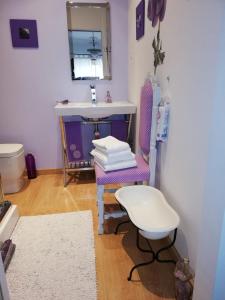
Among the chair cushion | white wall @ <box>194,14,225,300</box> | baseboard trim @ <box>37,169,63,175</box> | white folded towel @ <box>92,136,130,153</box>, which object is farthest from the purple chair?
baseboard trim @ <box>37,169,63,175</box>

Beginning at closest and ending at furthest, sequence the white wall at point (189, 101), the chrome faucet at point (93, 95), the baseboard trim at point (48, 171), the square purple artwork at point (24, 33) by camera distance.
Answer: the white wall at point (189, 101) < the square purple artwork at point (24, 33) < the chrome faucet at point (93, 95) < the baseboard trim at point (48, 171)

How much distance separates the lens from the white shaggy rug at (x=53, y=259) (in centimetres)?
130

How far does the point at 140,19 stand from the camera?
2033 millimetres

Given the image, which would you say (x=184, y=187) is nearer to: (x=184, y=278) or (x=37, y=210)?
(x=184, y=278)

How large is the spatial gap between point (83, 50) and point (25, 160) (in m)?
1.56

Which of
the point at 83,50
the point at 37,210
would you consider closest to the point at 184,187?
the point at 37,210

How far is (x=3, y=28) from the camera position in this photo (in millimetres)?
2488

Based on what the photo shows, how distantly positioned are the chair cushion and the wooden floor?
0.48 metres

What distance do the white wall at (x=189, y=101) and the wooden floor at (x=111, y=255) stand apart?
0.24 m

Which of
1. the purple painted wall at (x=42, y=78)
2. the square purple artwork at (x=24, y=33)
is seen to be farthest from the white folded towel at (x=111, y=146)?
the square purple artwork at (x=24, y=33)

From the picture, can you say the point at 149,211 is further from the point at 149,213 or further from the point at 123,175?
the point at 123,175

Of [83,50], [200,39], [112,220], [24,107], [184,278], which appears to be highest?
[83,50]

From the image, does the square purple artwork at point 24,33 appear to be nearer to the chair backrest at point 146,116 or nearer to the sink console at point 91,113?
the sink console at point 91,113

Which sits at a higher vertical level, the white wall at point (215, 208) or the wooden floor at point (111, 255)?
the white wall at point (215, 208)
